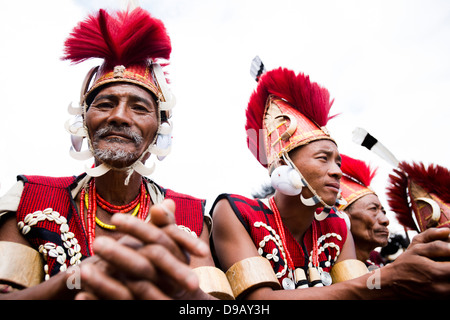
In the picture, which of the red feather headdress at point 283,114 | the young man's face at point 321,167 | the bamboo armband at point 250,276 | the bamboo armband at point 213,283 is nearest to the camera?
the bamboo armband at point 213,283

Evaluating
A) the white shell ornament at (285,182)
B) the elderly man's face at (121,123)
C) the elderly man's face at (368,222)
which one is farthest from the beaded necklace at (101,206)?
the elderly man's face at (368,222)

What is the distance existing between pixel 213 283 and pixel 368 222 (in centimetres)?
356

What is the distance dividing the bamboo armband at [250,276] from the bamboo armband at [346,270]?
3.53 ft

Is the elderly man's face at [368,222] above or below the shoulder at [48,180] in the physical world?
below

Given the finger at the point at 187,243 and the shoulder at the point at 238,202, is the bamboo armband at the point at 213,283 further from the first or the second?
the finger at the point at 187,243

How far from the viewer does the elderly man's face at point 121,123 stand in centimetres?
239

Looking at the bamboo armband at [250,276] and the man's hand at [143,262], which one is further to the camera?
the bamboo armband at [250,276]

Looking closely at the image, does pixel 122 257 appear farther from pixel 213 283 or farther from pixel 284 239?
pixel 284 239

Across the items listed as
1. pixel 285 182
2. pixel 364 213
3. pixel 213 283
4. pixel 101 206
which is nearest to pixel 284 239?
pixel 285 182

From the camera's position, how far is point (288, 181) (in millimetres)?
2971

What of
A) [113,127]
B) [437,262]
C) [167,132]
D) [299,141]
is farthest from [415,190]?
[113,127]

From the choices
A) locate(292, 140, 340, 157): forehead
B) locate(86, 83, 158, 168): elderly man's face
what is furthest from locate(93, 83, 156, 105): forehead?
locate(292, 140, 340, 157): forehead

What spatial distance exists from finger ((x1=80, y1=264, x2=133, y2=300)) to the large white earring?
220 cm

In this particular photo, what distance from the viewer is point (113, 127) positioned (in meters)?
2.44
